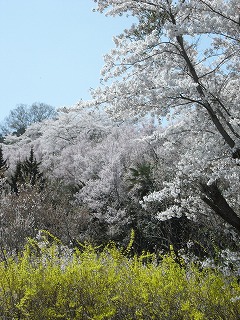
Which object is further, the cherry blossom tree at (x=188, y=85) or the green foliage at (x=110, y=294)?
the cherry blossom tree at (x=188, y=85)

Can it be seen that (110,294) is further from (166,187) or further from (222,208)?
(166,187)

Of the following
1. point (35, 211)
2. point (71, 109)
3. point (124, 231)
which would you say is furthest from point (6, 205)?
point (71, 109)

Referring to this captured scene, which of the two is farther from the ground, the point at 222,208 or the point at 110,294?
the point at 222,208

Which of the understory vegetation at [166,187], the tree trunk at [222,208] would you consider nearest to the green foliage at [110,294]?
the understory vegetation at [166,187]

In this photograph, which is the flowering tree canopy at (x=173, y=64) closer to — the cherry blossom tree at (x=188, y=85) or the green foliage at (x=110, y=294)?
the cherry blossom tree at (x=188, y=85)

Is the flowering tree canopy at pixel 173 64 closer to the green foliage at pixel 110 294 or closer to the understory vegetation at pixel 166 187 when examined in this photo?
the understory vegetation at pixel 166 187

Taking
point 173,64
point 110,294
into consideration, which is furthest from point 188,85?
point 110,294

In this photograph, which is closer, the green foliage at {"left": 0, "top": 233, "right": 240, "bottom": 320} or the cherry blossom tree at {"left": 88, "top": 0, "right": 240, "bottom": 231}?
the green foliage at {"left": 0, "top": 233, "right": 240, "bottom": 320}

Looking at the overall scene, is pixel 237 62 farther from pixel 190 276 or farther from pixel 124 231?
pixel 124 231

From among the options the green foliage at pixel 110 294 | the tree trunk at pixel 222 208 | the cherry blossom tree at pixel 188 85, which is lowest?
the green foliage at pixel 110 294

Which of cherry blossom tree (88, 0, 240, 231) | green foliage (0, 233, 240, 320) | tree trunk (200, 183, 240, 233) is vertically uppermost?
cherry blossom tree (88, 0, 240, 231)

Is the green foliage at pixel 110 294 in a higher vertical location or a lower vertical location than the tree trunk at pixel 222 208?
lower

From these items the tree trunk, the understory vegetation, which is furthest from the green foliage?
the tree trunk

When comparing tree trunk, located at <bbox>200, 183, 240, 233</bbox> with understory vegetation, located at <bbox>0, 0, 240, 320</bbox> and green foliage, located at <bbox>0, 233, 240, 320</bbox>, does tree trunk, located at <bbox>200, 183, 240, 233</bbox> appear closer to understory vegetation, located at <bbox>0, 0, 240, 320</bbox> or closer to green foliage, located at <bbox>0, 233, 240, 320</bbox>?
→ understory vegetation, located at <bbox>0, 0, 240, 320</bbox>
